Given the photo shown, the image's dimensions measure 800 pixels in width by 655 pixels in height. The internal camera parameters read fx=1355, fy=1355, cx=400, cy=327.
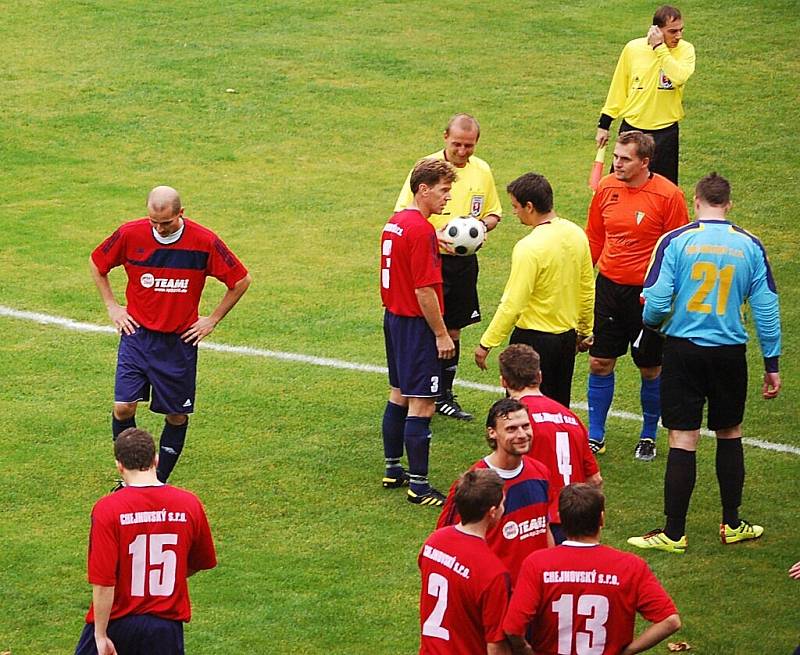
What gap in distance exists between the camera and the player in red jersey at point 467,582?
5.75m

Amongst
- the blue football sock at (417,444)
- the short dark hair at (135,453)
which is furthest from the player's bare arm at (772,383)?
the short dark hair at (135,453)

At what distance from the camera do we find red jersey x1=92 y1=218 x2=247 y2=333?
9.15 m

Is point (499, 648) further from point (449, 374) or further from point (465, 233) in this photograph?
point (449, 374)

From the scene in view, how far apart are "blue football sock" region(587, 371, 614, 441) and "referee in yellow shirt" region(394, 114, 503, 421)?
1115 mm

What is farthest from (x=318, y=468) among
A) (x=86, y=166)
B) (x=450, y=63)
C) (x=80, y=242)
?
(x=450, y=63)

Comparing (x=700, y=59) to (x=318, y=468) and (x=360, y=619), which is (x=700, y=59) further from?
(x=360, y=619)

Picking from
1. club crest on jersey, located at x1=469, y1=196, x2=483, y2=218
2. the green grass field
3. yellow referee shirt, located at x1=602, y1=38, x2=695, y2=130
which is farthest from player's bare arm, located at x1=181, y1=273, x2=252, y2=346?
yellow referee shirt, located at x1=602, y1=38, x2=695, y2=130

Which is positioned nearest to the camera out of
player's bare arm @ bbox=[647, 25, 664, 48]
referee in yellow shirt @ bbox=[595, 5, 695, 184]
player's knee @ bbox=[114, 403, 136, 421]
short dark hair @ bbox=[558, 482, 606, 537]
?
short dark hair @ bbox=[558, 482, 606, 537]

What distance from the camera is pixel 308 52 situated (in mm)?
21734

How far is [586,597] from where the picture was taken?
18.6ft

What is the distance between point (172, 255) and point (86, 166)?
8890 millimetres

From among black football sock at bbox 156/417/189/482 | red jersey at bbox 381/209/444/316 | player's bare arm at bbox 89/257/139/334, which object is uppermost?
red jersey at bbox 381/209/444/316

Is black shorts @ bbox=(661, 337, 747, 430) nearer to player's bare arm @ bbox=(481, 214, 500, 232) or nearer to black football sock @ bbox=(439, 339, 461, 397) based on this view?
player's bare arm @ bbox=(481, 214, 500, 232)

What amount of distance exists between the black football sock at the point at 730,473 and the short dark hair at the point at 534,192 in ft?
6.29
